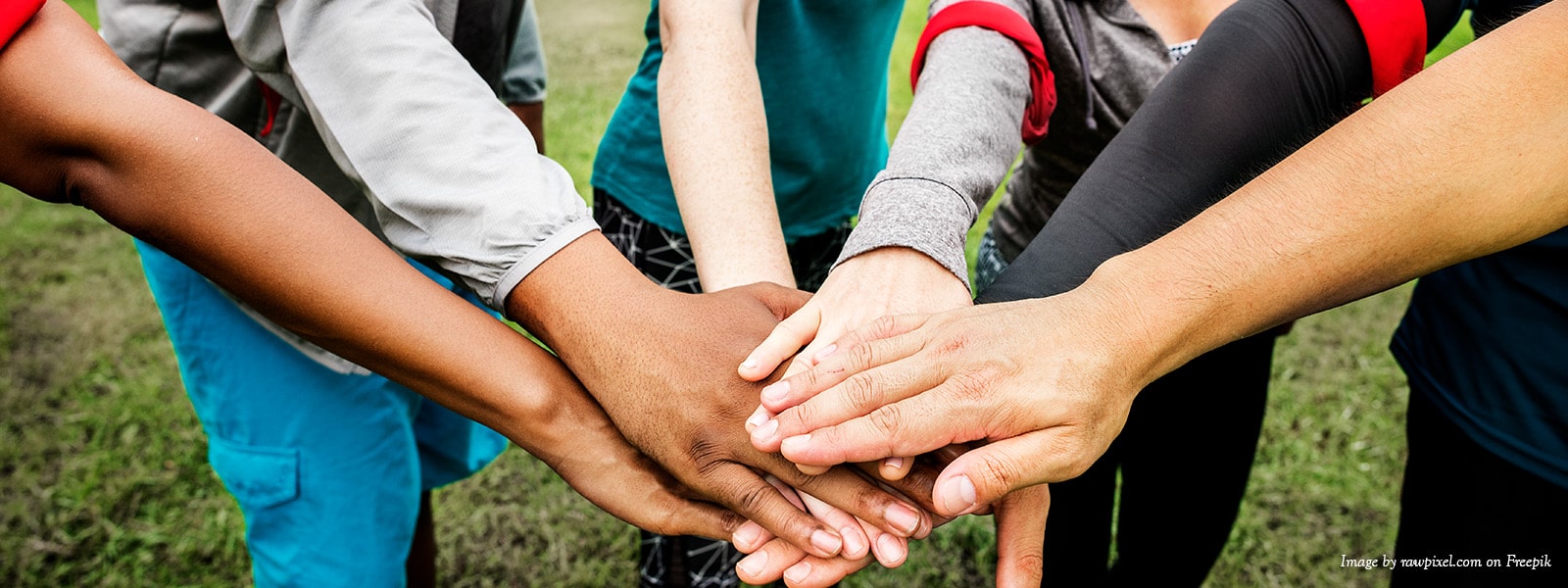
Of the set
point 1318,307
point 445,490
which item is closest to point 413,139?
point 1318,307

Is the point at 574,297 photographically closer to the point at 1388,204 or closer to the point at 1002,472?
the point at 1002,472

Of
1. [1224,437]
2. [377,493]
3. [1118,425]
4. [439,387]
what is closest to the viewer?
[1118,425]

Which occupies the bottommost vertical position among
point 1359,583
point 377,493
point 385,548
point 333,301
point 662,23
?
point 1359,583

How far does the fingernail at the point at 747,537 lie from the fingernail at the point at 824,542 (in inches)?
3.8

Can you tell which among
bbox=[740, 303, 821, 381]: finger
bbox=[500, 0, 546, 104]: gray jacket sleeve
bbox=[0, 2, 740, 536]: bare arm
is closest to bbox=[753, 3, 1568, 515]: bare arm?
bbox=[740, 303, 821, 381]: finger

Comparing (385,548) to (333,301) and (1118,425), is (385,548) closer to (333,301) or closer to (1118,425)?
(333,301)

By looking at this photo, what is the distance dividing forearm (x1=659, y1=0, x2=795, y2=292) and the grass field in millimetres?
1090

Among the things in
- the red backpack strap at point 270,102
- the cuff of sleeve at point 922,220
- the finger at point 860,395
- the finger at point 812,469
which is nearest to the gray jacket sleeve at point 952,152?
the cuff of sleeve at point 922,220

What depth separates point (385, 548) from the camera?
1737 millimetres

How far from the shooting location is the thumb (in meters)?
1.12

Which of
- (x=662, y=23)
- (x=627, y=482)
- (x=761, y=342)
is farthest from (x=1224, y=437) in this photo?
(x=662, y=23)

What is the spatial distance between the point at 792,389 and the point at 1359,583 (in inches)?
88.3

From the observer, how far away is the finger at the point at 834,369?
4.04 ft

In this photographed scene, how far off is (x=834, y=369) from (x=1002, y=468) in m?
0.26
